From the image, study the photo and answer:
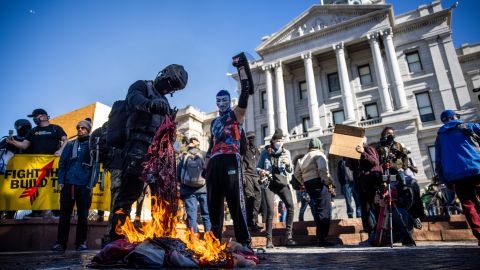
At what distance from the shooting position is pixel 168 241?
239 cm

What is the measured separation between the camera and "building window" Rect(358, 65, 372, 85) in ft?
94.3

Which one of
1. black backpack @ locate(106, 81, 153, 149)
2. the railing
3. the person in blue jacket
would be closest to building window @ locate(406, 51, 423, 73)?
the railing

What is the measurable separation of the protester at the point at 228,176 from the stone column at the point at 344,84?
24306mm

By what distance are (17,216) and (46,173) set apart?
1373mm

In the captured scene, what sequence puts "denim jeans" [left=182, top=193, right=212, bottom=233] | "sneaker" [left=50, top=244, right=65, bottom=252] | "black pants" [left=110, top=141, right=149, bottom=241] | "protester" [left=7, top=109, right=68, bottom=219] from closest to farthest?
→ "black pants" [left=110, top=141, right=149, bottom=241] < "sneaker" [left=50, top=244, right=65, bottom=252] < "denim jeans" [left=182, top=193, right=212, bottom=233] < "protester" [left=7, top=109, right=68, bottom=219]

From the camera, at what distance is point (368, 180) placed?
16.8 feet

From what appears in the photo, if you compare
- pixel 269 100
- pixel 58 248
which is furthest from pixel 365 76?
pixel 58 248

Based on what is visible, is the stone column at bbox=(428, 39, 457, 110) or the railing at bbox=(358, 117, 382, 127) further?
the railing at bbox=(358, 117, 382, 127)

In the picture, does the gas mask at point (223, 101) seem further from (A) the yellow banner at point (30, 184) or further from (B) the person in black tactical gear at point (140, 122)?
(A) the yellow banner at point (30, 184)

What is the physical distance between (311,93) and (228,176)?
2697cm

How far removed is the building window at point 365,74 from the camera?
28.8 m

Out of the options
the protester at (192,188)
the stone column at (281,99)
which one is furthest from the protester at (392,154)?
the stone column at (281,99)

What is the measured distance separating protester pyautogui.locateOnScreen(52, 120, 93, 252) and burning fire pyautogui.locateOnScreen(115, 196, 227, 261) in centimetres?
267

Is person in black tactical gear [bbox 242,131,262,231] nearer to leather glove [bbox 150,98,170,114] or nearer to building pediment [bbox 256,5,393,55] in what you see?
leather glove [bbox 150,98,170,114]
